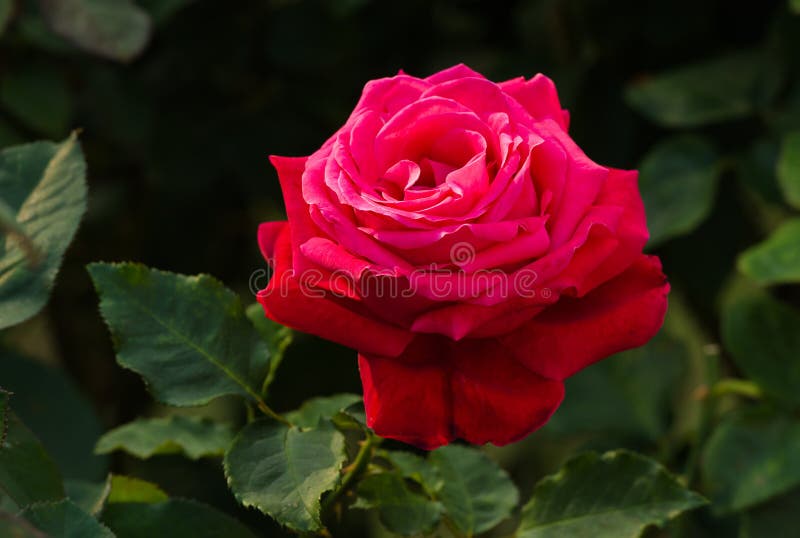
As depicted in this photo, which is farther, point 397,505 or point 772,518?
point 772,518

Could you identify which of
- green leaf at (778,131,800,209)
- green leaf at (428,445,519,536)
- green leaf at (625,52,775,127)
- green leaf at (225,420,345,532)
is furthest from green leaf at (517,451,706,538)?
green leaf at (625,52,775,127)

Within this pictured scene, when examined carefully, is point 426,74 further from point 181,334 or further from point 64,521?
point 64,521

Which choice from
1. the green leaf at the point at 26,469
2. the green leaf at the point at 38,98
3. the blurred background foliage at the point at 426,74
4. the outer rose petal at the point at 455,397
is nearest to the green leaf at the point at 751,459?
the blurred background foliage at the point at 426,74

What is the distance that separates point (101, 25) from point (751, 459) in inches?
Result: 23.0

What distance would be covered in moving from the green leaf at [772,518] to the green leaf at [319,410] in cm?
38

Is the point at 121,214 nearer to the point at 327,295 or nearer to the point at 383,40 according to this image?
the point at 383,40

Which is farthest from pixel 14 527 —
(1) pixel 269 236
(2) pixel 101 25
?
(2) pixel 101 25

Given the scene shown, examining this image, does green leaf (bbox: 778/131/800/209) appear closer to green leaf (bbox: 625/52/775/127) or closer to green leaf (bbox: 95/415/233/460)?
green leaf (bbox: 625/52/775/127)

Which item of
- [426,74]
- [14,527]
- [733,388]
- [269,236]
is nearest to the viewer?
[14,527]

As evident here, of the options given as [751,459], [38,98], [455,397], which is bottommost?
[751,459]

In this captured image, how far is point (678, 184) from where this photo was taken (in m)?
0.88

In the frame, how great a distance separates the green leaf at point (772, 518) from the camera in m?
0.71

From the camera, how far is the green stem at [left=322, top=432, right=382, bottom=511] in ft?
1.54

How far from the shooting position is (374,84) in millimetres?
473
